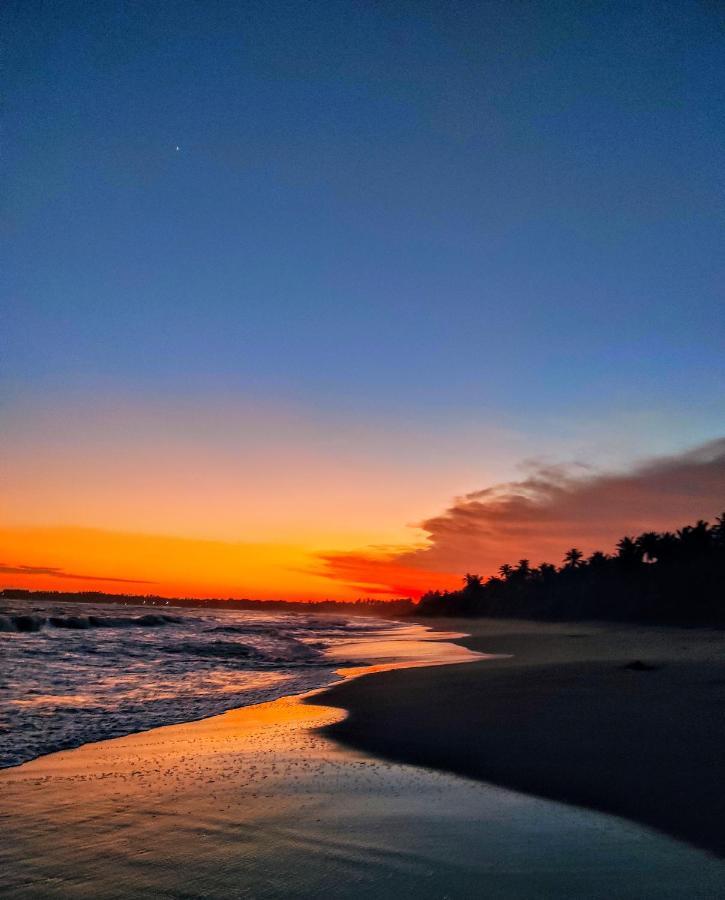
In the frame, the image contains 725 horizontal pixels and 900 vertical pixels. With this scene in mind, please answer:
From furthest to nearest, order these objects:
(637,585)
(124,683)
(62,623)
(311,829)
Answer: (637,585)
(62,623)
(124,683)
(311,829)

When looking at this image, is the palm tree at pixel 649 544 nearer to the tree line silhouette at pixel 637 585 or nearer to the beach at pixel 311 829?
the tree line silhouette at pixel 637 585

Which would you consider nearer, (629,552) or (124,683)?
(124,683)

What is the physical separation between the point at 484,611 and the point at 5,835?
453ft

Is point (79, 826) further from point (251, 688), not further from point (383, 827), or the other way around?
point (251, 688)

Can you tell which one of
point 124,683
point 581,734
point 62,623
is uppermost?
point 581,734

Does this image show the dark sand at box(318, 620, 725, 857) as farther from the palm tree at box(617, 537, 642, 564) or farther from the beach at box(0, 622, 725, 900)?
the palm tree at box(617, 537, 642, 564)

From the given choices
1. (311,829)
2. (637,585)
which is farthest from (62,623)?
(637,585)

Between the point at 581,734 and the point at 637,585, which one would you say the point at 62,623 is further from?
the point at 637,585

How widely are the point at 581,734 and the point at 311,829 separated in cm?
512

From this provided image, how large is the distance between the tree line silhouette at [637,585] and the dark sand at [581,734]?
57.2 m

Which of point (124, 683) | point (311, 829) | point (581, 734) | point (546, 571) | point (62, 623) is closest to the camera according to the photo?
point (311, 829)

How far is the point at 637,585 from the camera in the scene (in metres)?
84.3

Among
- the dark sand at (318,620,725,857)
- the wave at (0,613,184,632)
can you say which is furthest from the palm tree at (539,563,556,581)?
the dark sand at (318,620,725,857)

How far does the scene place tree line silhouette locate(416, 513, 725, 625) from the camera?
71.1 metres
